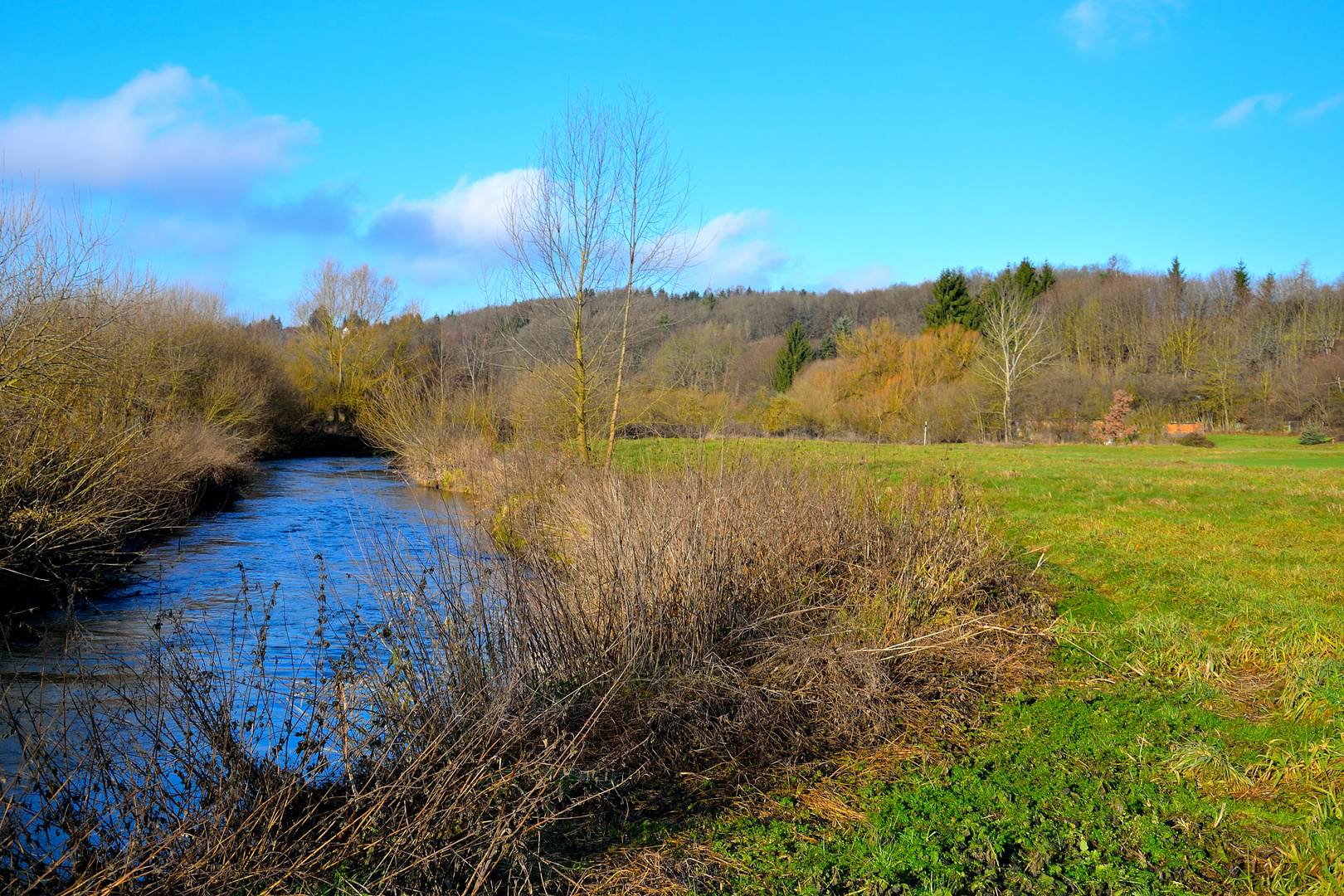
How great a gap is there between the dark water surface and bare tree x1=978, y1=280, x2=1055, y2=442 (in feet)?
110

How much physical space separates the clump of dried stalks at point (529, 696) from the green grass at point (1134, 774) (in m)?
0.48

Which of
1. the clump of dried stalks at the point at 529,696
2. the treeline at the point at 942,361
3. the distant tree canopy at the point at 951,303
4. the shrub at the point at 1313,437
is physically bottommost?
the shrub at the point at 1313,437

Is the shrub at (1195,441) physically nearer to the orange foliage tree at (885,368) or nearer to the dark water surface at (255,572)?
the orange foliage tree at (885,368)

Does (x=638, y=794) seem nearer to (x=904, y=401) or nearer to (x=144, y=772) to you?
(x=144, y=772)

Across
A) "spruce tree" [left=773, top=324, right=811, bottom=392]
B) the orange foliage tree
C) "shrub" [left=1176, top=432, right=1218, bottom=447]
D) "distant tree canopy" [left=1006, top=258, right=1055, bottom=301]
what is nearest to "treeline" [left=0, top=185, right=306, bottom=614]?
the orange foliage tree

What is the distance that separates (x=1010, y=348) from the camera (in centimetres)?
4409

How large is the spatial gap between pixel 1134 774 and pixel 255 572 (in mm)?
9703

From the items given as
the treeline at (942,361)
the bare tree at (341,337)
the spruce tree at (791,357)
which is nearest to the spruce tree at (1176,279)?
the treeline at (942,361)

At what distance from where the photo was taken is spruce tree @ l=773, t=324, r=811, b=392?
53156mm

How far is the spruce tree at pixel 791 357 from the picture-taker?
5316 cm

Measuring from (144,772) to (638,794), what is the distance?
1.97m

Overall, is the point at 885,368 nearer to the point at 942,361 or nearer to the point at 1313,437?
the point at 942,361

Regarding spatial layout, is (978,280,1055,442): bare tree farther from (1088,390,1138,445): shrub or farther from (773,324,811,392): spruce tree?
(773,324,811,392): spruce tree

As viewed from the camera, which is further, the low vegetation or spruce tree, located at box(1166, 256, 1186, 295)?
spruce tree, located at box(1166, 256, 1186, 295)
